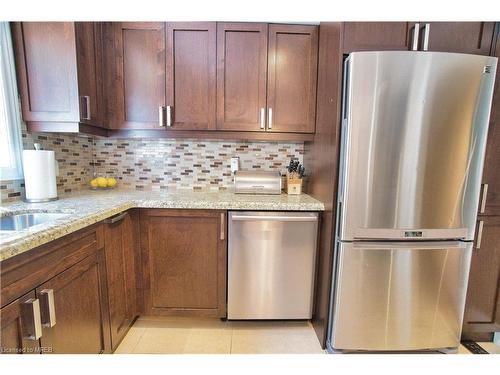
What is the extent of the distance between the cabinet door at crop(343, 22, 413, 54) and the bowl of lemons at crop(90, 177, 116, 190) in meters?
1.89

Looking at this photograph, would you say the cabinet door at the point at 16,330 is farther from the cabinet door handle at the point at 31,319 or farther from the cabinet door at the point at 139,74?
the cabinet door at the point at 139,74

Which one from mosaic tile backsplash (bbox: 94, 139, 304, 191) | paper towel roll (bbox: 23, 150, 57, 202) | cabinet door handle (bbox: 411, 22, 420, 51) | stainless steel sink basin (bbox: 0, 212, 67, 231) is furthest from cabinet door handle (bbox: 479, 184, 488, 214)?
paper towel roll (bbox: 23, 150, 57, 202)

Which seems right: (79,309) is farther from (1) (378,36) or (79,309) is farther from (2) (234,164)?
(1) (378,36)

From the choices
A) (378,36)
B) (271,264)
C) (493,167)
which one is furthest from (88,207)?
(493,167)

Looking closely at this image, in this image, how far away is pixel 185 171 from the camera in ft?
6.55

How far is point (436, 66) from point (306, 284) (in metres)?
1.42

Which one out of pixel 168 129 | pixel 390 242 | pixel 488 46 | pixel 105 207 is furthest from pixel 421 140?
pixel 105 207

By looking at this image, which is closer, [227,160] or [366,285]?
[366,285]

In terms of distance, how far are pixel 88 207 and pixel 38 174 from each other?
0.37 meters

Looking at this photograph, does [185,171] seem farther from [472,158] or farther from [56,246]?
[472,158]

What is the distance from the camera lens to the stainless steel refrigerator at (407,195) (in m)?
1.16

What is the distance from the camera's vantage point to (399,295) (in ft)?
4.27

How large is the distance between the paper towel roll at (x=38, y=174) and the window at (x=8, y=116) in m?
0.14

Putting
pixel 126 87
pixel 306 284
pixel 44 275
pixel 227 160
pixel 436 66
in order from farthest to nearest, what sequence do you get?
pixel 227 160 < pixel 126 87 < pixel 306 284 < pixel 436 66 < pixel 44 275
